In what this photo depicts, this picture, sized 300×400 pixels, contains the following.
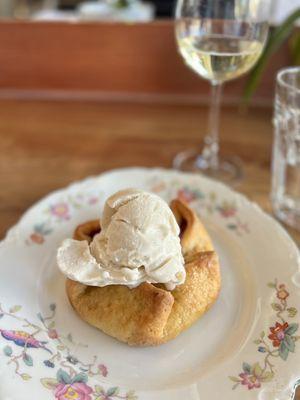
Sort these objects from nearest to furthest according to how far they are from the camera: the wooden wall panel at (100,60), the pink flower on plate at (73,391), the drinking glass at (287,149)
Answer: the pink flower on plate at (73,391) → the drinking glass at (287,149) → the wooden wall panel at (100,60)

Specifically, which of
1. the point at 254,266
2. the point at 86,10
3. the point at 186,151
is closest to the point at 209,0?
the point at 186,151

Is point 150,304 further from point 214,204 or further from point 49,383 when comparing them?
point 214,204

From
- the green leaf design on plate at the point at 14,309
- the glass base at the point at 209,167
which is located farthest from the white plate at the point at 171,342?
the glass base at the point at 209,167

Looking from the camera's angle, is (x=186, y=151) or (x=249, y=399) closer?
(x=249, y=399)

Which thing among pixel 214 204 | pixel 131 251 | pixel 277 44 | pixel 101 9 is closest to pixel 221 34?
pixel 277 44

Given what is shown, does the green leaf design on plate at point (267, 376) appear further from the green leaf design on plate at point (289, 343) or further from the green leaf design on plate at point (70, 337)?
the green leaf design on plate at point (70, 337)

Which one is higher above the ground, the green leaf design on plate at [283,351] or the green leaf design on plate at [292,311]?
the green leaf design on plate at [292,311]

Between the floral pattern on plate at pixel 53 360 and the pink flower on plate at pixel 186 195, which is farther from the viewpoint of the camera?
the pink flower on plate at pixel 186 195

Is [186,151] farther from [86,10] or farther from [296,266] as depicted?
[86,10]
